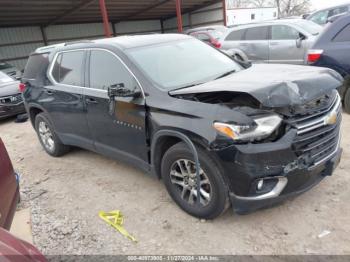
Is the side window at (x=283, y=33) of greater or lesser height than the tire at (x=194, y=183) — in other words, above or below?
above

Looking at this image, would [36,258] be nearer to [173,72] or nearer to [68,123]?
[173,72]

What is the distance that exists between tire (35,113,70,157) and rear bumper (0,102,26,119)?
3492mm

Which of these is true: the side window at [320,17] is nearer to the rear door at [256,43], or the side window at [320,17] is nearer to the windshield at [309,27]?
the windshield at [309,27]

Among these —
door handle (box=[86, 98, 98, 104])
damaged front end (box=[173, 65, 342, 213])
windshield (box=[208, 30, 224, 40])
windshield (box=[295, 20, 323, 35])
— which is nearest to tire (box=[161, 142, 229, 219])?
damaged front end (box=[173, 65, 342, 213])

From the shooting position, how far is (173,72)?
360 centimetres

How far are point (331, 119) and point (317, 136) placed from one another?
304 millimetres

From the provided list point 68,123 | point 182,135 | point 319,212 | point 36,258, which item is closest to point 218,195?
point 182,135

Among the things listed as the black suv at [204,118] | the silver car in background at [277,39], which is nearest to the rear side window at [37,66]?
the black suv at [204,118]

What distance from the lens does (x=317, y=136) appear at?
2.84m

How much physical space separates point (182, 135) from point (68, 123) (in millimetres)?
2344

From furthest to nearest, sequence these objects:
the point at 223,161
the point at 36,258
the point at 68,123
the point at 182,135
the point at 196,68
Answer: the point at 68,123 → the point at 196,68 → the point at 182,135 → the point at 223,161 → the point at 36,258

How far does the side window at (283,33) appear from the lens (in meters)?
8.45

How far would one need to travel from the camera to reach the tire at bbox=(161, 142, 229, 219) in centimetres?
283

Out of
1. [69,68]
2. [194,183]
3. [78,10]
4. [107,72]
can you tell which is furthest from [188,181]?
[78,10]
